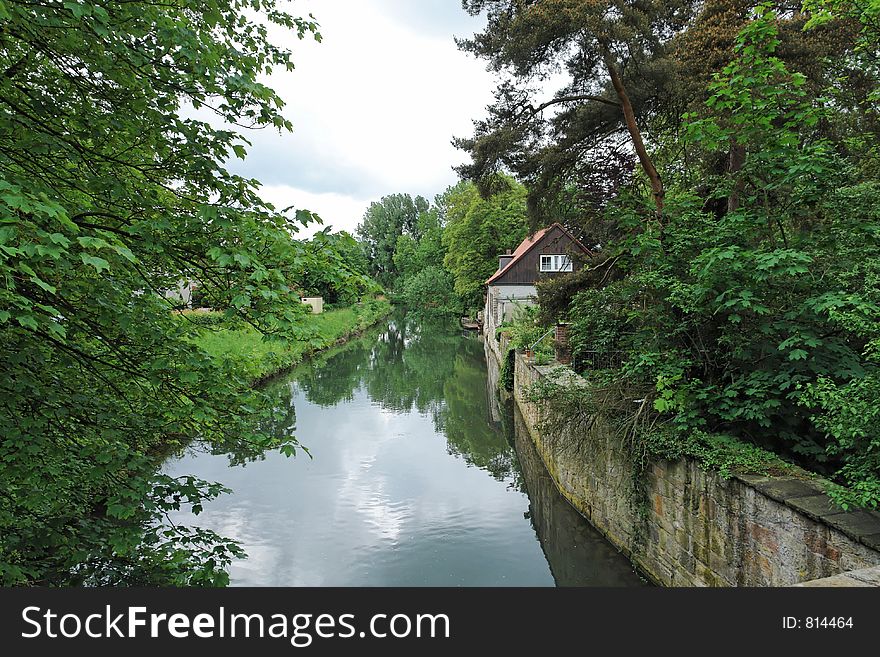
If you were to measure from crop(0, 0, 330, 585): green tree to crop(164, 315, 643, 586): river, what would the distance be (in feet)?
3.86

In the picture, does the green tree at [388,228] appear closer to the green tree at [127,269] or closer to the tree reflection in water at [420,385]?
the tree reflection in water at [420,385]

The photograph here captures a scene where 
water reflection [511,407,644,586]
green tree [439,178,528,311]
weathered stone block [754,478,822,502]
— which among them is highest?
green tree [439,178,528,311]

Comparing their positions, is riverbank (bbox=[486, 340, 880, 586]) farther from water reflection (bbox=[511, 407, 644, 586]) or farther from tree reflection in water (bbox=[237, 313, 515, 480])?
tree reflection in water (bbox=[237, 313, 515, 480])

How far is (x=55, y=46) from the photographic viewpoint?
3.65 meters

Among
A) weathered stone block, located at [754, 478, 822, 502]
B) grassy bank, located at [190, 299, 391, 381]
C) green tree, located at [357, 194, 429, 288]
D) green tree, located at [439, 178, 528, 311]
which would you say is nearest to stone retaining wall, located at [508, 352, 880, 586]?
weathered stone block, located at [754, 478, 822, 502]

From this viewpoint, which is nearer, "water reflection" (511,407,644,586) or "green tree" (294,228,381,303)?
"green tree" (294,228,381,303)

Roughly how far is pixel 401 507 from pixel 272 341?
7.32 metres

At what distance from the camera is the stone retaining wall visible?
4.28 meters

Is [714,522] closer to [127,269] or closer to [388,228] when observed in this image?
[127,269]

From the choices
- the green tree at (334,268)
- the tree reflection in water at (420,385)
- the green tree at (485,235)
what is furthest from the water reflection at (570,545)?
the green tree at (485,235)

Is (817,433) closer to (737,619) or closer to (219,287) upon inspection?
(737,619)

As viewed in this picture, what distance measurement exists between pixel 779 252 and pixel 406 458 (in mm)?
10347

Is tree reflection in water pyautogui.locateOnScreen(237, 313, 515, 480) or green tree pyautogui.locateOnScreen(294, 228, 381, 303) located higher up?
green tree pyautogui.locateOnScreen(294, 228, 381, 303)

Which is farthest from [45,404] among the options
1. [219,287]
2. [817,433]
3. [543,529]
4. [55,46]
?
[543,529]
